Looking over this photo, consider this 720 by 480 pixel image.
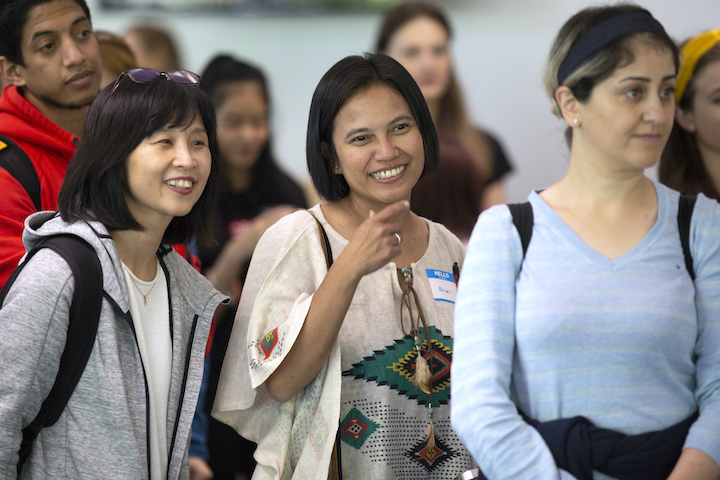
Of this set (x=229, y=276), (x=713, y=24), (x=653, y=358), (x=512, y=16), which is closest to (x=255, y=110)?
(x=229, y=276)

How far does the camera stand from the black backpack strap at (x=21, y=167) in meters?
2.34

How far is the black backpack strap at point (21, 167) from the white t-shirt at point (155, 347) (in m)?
0.61

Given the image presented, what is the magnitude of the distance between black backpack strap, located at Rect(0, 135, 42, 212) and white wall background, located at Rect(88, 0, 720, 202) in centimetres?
227

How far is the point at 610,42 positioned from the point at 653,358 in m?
0.65

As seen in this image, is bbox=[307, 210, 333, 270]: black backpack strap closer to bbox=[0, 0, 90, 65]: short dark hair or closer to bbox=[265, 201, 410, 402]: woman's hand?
bbox=[265, 201, 410, 402]: woman's hand

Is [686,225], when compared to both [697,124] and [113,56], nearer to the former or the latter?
[697,124]

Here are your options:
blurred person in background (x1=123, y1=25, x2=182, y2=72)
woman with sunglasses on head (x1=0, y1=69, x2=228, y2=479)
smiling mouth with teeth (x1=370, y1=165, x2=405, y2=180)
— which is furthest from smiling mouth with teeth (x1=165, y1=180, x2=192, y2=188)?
blurred person in background (x1=123, y1=25, x2=182, y2=72)

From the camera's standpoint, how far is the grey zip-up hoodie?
1675 millimetres

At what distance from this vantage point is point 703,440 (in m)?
1.42

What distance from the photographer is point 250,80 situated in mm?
4285

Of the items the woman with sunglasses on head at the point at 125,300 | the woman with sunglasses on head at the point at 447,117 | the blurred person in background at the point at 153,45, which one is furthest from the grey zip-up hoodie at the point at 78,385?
the blurred person in background at the point at 153,45

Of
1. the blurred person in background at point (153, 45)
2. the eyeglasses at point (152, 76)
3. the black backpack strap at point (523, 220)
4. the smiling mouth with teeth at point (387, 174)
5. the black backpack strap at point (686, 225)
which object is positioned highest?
the blurred person in background at point (153, 45)

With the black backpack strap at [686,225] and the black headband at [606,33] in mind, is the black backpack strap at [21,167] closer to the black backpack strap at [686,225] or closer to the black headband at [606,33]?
the black headband at [606,33]

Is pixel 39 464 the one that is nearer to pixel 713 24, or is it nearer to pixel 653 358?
pixel 653 358
